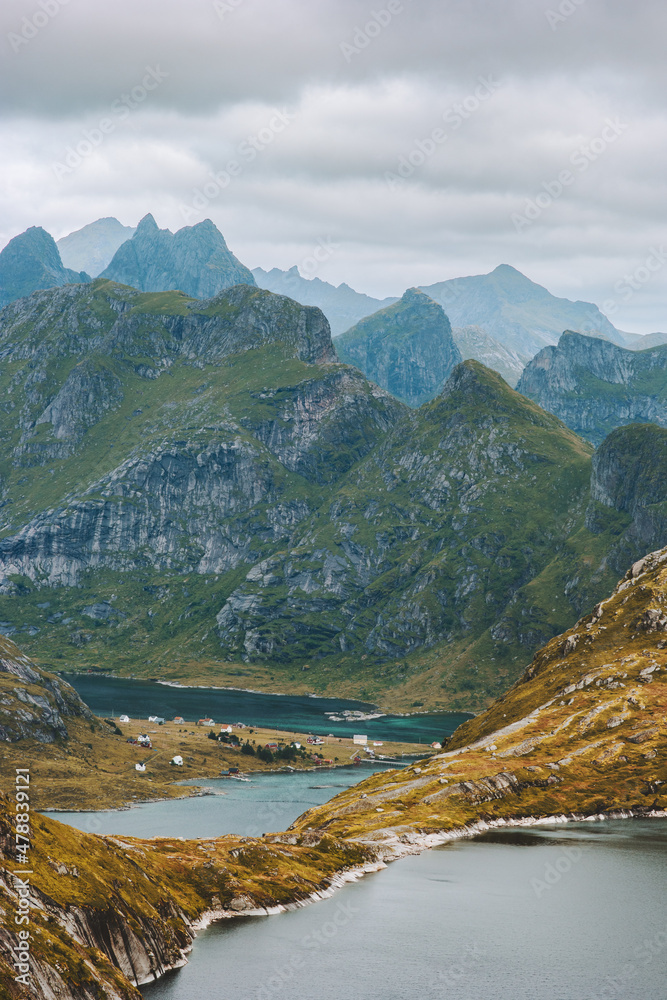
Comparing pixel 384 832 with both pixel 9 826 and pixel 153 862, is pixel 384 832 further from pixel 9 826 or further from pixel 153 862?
pixel 9 826

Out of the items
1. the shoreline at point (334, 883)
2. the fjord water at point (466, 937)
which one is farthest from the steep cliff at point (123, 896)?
the fjord water at point (466, 937)

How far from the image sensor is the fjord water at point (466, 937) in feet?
364

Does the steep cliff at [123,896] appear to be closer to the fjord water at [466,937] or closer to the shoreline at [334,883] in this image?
the shoreline at [334,883]

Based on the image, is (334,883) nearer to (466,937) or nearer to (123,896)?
(466,937)

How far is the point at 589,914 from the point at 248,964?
185ft

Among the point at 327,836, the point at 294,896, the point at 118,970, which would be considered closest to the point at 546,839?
the point at 327,836

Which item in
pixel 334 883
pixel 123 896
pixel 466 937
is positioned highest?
pixel 123 896

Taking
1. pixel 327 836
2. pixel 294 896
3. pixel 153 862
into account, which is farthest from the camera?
pixel 327 836

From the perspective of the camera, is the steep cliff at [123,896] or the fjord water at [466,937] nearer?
the steep cliff at [123,896]

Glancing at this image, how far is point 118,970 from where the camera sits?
317 feet

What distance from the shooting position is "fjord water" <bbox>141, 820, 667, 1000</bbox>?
364 feet

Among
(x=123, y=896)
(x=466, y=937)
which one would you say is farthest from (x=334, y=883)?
(x=123, y=896)

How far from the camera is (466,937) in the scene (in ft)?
433

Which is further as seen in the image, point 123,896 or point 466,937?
point 466,937
